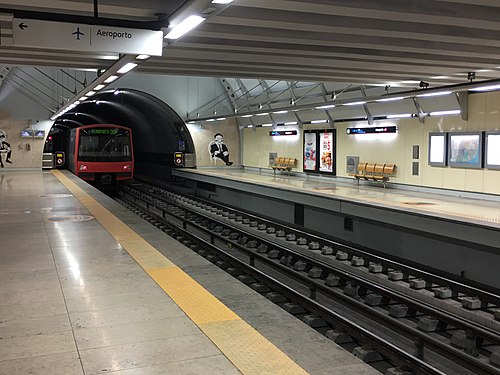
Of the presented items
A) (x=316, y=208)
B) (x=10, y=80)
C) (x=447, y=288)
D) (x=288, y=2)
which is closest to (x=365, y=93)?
(x=316, y=208)

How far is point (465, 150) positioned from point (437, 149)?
3.28 feet

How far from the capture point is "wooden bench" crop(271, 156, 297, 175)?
20656 millimetres

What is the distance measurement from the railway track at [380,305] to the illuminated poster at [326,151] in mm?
5922

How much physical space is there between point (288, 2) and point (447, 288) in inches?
194

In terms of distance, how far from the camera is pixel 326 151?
1841cm

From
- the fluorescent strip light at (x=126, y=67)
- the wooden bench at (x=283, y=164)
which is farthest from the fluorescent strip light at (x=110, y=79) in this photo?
the wooden bench at (x=283, y=164)

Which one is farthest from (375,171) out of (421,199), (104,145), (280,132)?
(104,145)

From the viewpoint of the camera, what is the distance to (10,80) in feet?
74.5

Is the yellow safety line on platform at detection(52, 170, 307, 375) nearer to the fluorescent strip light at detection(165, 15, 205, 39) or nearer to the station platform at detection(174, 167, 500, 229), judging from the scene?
the fluorescent strip light at detection(165, 15, 205, 39)

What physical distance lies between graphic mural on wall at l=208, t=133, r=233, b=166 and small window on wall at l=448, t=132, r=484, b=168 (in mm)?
13859

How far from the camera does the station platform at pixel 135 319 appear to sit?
12.6 feet

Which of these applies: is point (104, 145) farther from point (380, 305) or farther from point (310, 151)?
point (380, 305)

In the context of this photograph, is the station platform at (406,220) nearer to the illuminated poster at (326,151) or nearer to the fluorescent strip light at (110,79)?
the illuminated poster at (326,151)

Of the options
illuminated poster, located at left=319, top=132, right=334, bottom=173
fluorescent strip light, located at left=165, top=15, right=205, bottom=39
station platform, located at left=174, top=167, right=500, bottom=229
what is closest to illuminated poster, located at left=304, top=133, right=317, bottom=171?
illuminated poster, located at left=319, top=132, right=334, bottom=173
